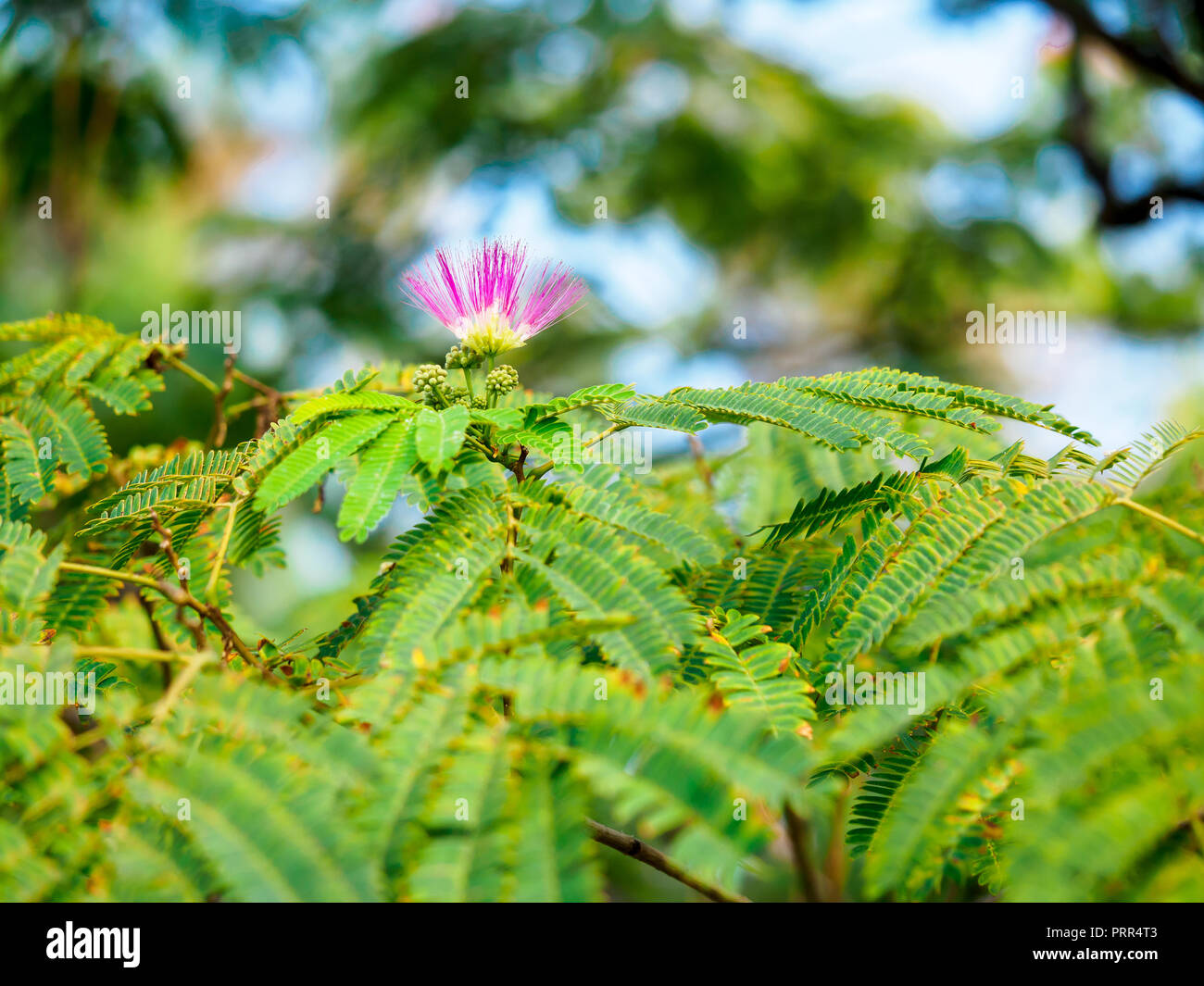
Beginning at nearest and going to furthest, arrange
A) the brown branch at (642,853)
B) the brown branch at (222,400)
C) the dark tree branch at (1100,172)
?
the brown branch at (642,853) → the brown branch at (222,400) → the dark tree branch at (1100,172)

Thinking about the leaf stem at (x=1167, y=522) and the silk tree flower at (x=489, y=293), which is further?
the silk tree flower at (x=489, y=293)

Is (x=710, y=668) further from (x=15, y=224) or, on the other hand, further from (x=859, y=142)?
(x=15, y=224)

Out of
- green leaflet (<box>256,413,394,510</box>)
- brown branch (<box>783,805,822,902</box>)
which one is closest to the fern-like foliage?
green leaflet (<box>256,413,394,510</box>)

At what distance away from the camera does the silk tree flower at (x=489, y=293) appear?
1.46 meters

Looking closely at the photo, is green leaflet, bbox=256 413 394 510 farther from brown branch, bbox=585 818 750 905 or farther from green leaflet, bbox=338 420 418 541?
brown branch, bbox=585 818 750 905

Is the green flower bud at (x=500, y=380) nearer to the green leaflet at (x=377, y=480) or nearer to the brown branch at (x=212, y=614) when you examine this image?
the green leaflet at (x=377, y=480)

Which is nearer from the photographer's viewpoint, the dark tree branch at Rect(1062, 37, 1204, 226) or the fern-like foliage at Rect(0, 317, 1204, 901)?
the fern-like foliage at Rect(0, 317, 1204, 901)

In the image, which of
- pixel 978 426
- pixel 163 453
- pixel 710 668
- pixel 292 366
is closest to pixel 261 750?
pixel 710 668

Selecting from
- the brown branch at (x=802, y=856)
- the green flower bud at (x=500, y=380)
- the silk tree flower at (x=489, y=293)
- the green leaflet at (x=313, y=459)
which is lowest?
the brown branch at (x=802, y=856)

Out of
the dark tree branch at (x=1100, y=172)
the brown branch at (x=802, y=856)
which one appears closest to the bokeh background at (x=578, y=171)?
the dark tree branch at (x=1100, y=172)

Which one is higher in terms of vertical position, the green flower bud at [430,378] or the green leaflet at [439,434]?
the green flower bud at [430,378]

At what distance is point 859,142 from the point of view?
282 inches

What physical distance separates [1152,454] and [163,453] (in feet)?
6.90

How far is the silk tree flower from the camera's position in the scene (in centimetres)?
146
